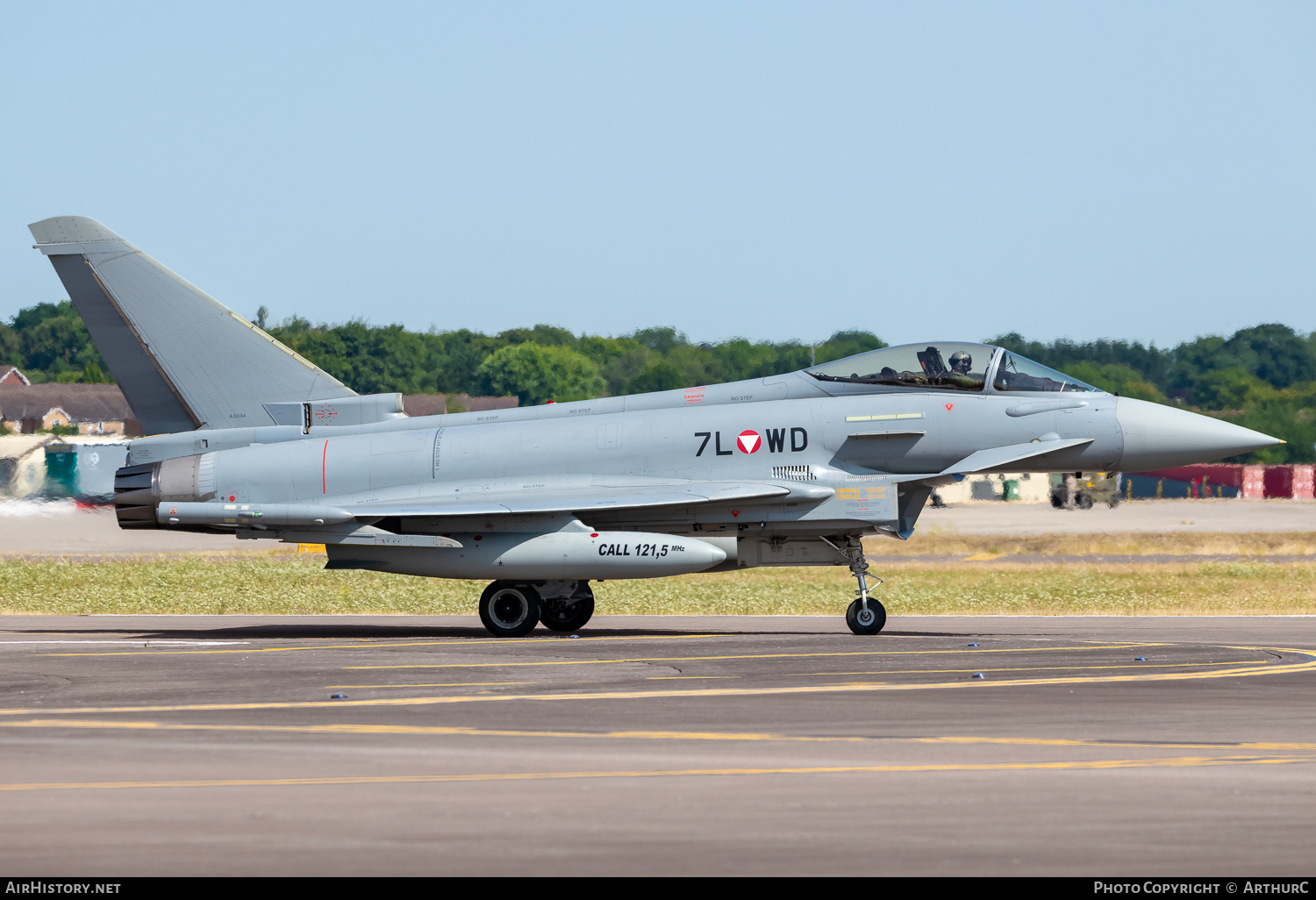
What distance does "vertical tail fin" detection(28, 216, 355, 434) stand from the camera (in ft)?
66.8

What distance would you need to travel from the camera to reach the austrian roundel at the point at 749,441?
18.6 meters

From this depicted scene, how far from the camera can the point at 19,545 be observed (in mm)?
44312

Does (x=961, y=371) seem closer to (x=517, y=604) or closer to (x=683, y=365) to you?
(x=517, y=604)

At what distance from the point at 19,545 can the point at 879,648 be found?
119 ft

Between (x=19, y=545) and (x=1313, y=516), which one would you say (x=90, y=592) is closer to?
(x=19, y=545)

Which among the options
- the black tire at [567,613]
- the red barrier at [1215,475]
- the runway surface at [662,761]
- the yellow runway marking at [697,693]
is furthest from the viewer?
the red barrier at [1215,475]

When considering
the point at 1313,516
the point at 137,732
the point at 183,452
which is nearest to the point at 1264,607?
the point at 183,452

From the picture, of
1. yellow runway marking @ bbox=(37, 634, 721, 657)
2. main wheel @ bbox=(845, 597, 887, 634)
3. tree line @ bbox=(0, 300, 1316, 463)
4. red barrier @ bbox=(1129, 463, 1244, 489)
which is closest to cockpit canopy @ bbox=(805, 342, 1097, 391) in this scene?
main wheel @ bbox=(845, 597, 887, 634)

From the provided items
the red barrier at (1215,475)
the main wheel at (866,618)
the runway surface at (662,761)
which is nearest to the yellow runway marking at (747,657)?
the runway surface at (662,761)

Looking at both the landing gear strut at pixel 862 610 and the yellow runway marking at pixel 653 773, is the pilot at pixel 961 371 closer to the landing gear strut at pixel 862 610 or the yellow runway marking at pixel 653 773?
the landing gear strut at pixel 862 610

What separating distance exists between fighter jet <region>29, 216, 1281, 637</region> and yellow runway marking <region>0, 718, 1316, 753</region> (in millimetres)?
7683

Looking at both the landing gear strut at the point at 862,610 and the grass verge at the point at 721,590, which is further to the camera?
the grass verge at the point at 721,590

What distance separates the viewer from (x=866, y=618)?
18250mm

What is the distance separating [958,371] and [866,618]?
3455mm
